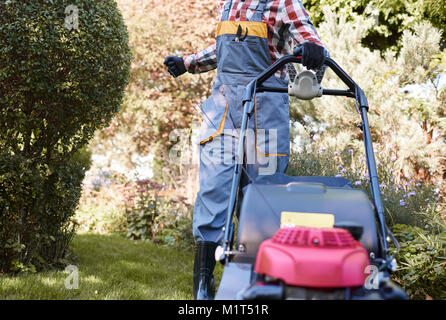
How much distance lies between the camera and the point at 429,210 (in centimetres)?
340

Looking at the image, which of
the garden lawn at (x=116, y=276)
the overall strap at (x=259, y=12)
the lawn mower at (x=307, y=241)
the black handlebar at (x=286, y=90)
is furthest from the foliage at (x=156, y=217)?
the lawn mower at (x=307, y=241)

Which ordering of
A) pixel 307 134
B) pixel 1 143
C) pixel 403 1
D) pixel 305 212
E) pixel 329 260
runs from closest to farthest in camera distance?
pixel 329 260
pixel 305 212
pixel 1 143
pixel 307 134
pixel 403 1

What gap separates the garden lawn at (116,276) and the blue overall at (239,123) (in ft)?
2.73

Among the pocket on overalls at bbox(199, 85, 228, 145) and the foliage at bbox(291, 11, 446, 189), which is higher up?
the foliage at bbox(291, 11, 446, 189)

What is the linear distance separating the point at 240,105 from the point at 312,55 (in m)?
0.58

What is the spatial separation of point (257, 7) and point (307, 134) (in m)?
3.55

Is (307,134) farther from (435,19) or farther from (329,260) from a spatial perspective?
(329,260)

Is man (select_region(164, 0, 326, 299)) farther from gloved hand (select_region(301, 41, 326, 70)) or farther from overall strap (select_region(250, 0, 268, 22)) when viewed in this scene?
gloved hand (select_region(301, 41, 326, 70))

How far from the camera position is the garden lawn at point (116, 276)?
266 cm

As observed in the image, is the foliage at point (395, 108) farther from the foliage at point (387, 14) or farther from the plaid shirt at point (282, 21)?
the plaid shirt at point (282, 21)

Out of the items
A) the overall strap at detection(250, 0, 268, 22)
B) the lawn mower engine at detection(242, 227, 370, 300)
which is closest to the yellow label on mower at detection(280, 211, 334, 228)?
the lawn mower engine at detection(242, 227, 370, 300)

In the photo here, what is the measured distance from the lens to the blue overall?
90.7 inches

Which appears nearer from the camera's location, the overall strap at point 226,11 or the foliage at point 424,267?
the overall strap at point 226,11
